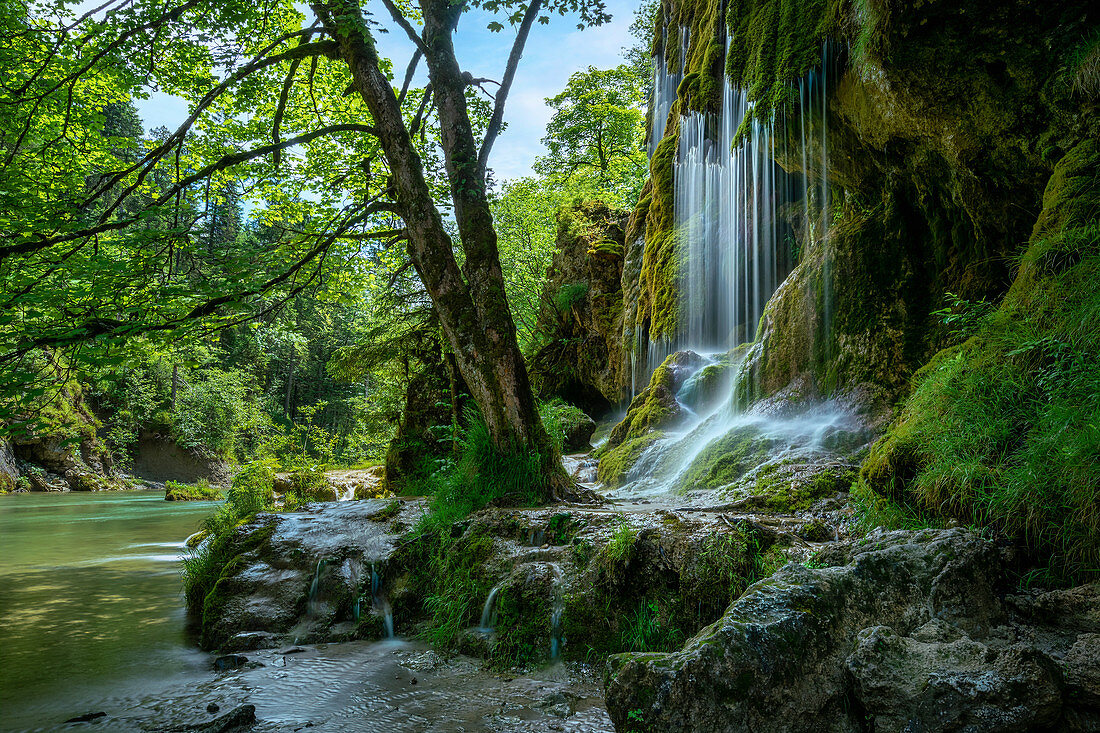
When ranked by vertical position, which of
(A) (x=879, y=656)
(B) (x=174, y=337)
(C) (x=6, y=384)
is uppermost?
(B) (x=174, y=337)

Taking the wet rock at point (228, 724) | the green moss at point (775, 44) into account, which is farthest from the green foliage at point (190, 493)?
the green moss at point (775, 44)

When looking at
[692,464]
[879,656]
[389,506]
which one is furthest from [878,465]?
[389,506]

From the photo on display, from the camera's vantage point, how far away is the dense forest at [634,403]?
2857 millimetres

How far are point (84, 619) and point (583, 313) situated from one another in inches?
580

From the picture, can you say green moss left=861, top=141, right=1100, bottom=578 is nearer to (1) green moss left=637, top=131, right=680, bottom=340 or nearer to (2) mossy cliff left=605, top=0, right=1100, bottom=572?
(2) mossy cliff left=605, top=0, right=1100, bottom=572

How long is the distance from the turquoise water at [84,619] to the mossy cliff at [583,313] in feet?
37.7

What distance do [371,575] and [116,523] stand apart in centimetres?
1367

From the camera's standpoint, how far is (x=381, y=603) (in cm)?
561

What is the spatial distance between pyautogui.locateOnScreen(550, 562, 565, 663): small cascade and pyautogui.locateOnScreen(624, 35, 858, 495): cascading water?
3.41m

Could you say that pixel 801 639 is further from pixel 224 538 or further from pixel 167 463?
pixel 167 463

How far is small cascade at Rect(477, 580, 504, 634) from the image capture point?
4.65 m

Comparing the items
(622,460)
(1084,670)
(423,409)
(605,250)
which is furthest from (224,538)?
(605,250)

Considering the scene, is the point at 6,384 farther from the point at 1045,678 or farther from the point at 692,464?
the point at 692,464

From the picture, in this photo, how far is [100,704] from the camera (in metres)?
4.06
